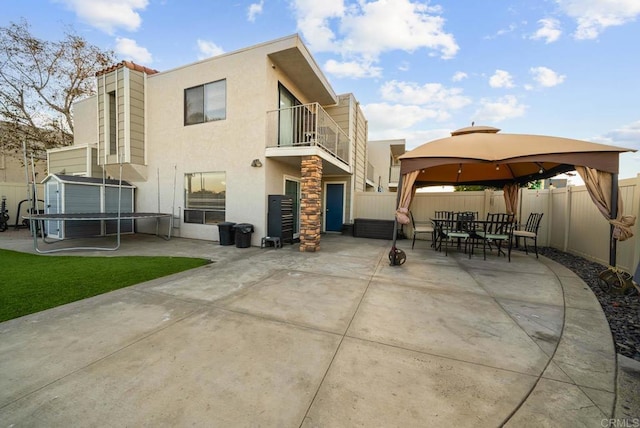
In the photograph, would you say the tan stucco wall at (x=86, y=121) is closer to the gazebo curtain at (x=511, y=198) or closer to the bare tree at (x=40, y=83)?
the bare tree at (x=40, y=83)

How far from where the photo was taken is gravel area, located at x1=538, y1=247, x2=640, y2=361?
2506 millimetres

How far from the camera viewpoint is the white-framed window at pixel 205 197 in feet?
27.2

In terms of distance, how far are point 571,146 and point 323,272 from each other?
17.4ft

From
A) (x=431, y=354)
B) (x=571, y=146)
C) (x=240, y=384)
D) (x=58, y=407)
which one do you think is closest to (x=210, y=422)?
(x=240, y=384)

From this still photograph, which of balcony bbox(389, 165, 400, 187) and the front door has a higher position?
balcony bbox(389, 165, 400, 187)

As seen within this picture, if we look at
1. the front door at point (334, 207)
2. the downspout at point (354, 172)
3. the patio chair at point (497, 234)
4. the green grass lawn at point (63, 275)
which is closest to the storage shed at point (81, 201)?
the green grass lawn at point (63, 275)

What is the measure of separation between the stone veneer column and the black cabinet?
30.8 inches

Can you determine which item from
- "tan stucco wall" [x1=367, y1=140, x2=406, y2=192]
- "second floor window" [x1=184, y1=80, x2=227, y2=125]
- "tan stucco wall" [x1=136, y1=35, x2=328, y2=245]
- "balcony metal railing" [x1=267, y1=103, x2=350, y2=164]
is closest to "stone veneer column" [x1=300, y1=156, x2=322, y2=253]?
"balcony metal railing" [x1=267, y1=103, x2=350, y2=164]

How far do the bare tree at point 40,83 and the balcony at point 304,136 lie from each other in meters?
13.8

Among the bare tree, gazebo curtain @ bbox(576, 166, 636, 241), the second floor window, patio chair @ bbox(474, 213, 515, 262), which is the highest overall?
the bare tree

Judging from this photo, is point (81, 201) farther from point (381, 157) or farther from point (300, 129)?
point (381, 157)

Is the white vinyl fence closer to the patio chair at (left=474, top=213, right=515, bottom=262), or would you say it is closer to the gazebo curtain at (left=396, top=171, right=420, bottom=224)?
the patio chair at (left=474, top=213, right=515, bottom=262)

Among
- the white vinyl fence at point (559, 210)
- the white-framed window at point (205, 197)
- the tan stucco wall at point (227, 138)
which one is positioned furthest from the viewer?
the white-framed window at point (205, 197)

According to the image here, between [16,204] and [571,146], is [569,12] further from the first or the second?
[16,204]
